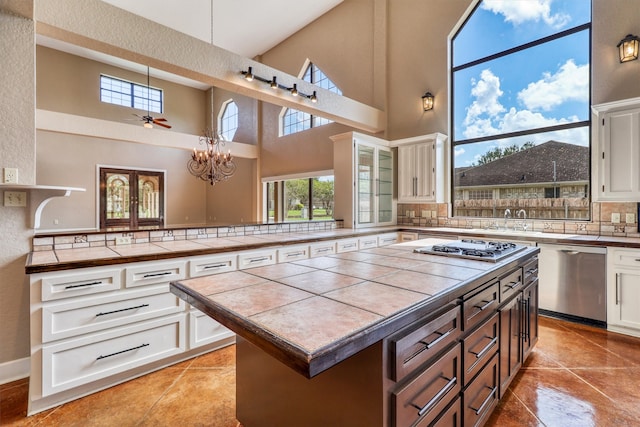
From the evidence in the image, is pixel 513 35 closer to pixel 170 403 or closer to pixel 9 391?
pixel 170 403

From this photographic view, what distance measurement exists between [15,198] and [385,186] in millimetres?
4322

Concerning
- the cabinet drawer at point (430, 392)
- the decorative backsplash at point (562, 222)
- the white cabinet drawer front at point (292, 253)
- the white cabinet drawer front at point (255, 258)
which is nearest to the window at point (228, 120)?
the decorative backsplash at point (562, 222)

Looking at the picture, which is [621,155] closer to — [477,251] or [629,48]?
[629,48]

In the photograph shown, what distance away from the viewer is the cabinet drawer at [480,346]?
1.39 m

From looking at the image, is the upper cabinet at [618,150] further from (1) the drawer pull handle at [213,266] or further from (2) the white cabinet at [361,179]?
(1) the drawer pull handle at [213,266]

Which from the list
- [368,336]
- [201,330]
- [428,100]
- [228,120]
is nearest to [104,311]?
[201,330]

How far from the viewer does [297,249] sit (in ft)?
10.4

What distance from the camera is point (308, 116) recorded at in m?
6.91

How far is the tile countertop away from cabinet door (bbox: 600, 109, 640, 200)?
7.21 feet

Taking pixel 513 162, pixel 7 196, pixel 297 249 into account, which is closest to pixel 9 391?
pixel 7 196

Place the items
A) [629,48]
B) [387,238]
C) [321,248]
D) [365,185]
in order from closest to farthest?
[629,48], [321,248], [387,238], [365,185]

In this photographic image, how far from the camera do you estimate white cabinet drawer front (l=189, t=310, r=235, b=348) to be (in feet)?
7.91

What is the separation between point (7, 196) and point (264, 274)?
2.03 meters

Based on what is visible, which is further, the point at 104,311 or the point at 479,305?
the point at 104,311
